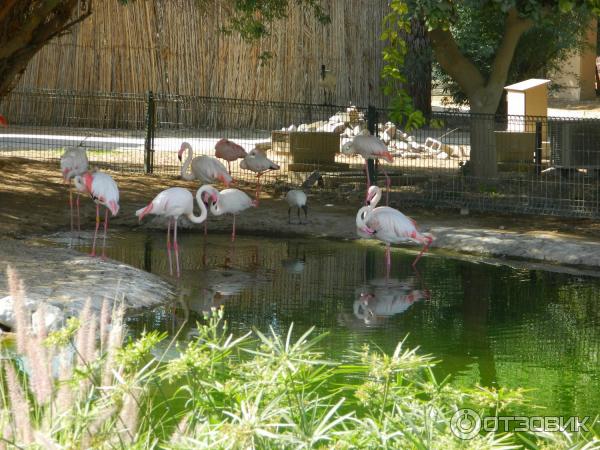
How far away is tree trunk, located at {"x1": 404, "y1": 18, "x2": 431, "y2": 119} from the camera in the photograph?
71.5 feet

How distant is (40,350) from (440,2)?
7.57 m

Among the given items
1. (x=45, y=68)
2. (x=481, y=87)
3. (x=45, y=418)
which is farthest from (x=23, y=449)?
(x=45, y=68)

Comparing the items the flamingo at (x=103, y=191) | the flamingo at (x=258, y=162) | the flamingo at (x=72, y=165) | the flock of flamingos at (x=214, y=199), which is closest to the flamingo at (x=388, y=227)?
the flock of flamingos at (x=214, y=199)

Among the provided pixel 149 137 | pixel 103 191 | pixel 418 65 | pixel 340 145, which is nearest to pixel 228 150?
pixel 149 137

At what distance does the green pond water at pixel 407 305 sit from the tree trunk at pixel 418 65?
40.3 ft

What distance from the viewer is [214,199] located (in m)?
9.93

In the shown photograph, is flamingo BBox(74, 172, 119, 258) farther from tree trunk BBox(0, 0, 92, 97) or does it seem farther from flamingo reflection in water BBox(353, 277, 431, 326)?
flamingo reflection in water BBox(353, 277, 431, 326)

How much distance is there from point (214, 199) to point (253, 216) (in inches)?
51.9

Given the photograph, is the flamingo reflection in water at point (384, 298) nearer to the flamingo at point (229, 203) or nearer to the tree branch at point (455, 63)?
the flamingo at point (229, 203)

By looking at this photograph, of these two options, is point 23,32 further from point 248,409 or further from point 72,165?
point 248,409

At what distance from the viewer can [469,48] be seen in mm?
20172

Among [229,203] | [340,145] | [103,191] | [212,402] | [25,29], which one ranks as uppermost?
[25,29]

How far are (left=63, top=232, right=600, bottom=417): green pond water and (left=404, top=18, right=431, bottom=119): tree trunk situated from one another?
40.3 feet

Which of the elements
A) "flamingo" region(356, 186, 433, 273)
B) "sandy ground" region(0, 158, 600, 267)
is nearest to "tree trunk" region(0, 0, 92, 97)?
"sandy ground" region(0, 158, 600, 267)
